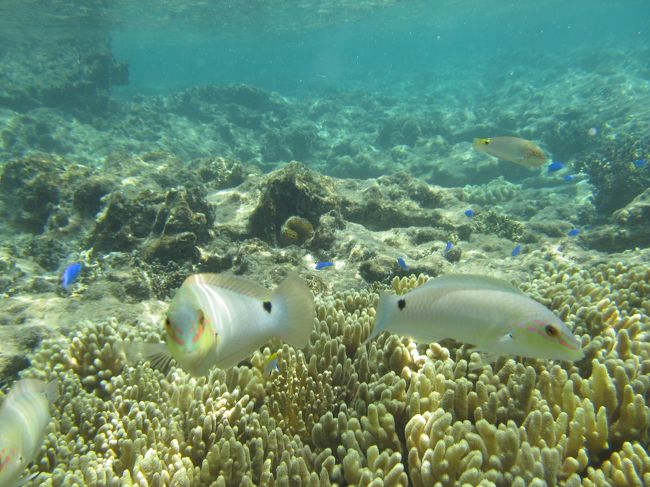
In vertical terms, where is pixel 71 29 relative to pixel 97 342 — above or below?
above

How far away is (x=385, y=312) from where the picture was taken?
2176mm

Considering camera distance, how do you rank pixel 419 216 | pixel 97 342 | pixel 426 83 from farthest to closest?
1. pixel 426 83
2. pixel 419 216
3. pixel 97 342

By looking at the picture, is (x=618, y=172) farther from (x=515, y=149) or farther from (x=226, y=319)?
(x=226, y=319)

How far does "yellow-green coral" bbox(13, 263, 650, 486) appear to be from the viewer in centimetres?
232

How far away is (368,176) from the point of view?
20297 mm

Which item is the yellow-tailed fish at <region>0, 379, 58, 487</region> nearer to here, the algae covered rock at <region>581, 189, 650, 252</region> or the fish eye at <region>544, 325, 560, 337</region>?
the fish eye at <region>544, 325, 560, 337</region>

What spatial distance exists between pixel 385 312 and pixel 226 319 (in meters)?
0.89

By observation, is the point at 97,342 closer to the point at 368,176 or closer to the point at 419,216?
the point at 419,216

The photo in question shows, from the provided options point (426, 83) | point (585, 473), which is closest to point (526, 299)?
point (585, 473)

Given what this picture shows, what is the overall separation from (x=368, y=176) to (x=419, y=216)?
1019 centimetres

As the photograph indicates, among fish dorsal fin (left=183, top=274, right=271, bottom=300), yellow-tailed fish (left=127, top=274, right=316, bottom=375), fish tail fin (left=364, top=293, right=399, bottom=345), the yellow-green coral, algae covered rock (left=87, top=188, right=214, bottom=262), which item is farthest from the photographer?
algae covered rock (left=87, top=188, right=214, bottom=262)

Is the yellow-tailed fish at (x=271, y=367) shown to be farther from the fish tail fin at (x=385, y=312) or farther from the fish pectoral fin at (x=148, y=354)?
the fish tail fin at (x=385, y=312)

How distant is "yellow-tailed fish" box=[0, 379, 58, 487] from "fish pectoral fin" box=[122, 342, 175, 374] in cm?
62

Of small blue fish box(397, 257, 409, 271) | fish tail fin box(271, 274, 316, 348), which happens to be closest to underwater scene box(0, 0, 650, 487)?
fish tail fin box(271, 274, 316, 348)
